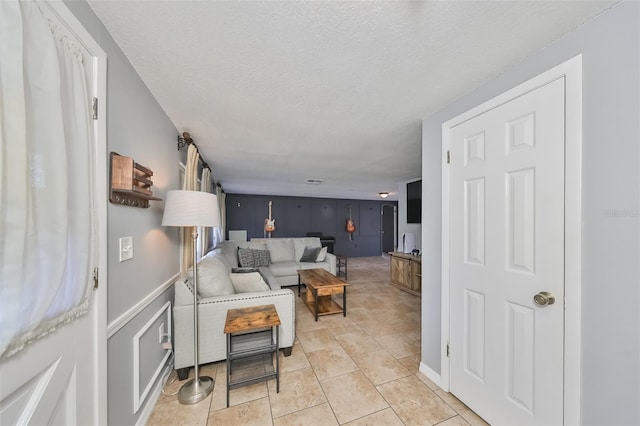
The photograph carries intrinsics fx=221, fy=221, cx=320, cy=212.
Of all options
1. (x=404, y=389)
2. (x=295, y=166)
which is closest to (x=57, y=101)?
(x=404, y=389)

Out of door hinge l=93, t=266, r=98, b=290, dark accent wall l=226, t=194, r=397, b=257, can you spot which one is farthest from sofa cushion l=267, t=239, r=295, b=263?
door hinge l=93, t=266, r=98, b=290

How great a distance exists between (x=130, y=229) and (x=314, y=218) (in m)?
6.80

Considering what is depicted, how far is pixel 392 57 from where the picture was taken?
122 centimetres

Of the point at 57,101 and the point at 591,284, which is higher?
the point at 57,101

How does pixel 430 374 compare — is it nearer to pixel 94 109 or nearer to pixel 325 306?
pixel 325 306

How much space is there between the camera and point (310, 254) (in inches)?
194

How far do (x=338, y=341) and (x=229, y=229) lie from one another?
5817 millimetres

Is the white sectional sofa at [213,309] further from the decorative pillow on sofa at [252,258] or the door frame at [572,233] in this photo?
the decorative pillow on sofa at [252,258]

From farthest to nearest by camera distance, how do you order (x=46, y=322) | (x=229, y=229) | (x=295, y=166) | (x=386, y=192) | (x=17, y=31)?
(x=229, y=229) < (x=386, y=192) < (x=295, y=166) < (x=46, y=322) < (x=17, y=31)

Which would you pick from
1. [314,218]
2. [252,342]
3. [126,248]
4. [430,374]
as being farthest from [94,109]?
[314,218]

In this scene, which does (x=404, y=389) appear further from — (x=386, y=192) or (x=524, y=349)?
(x=386, y=192)

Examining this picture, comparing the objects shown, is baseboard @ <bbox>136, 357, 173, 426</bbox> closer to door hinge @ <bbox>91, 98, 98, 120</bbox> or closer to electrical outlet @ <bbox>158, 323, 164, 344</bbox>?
electrical outlet @ <bbox>158, 323, 164, 344</bbox>

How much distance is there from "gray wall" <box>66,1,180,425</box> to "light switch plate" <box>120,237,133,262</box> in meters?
0.04

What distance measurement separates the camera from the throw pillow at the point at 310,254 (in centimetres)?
490
